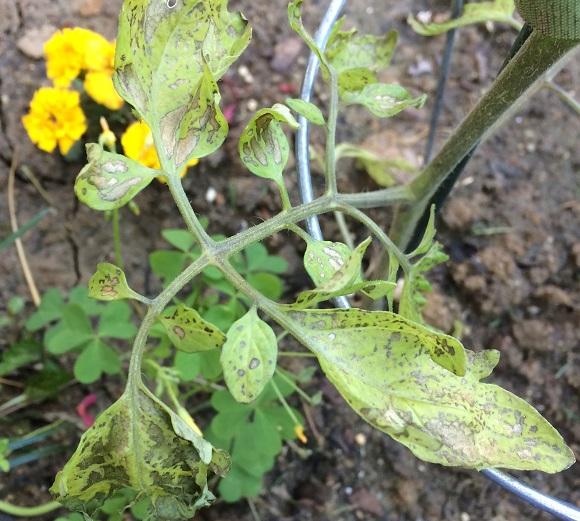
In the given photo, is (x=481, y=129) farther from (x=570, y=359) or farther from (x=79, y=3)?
(x=79, y=3)

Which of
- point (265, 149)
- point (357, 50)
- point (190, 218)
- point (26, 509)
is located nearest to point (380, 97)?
point (357, 50)

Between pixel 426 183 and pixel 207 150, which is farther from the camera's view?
pixel 426 183

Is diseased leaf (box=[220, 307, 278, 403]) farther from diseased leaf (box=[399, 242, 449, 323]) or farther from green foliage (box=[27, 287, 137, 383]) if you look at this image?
green foliage (box=[27, 287, 137, 383])

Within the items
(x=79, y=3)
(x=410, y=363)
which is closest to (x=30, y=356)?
(x=79, y=3)

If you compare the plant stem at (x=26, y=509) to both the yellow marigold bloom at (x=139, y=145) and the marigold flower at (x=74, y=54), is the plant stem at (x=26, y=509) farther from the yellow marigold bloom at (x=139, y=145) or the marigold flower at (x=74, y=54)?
the marigold flower at (x=74, y=54)

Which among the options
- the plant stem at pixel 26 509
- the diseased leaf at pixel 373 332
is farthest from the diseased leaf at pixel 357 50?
the plant stem at pixel 26 509

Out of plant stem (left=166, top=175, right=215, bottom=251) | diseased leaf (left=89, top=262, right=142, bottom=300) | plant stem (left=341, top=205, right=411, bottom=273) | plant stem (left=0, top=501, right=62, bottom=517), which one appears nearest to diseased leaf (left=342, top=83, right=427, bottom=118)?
plant stem (left=341, top=205, right=411, bottom=273)
